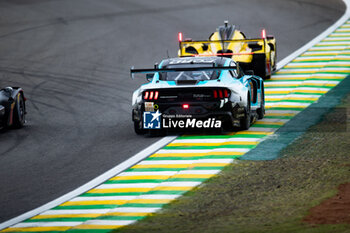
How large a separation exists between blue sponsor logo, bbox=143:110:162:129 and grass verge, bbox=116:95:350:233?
2.46 metres

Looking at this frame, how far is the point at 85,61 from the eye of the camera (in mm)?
24047

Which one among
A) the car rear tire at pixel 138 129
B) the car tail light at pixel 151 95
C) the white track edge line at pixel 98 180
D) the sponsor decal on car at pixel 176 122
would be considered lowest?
the white track edge line at pixel 98 180

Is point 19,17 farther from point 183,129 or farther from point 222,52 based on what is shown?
point 183,129

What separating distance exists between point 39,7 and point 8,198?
69.3 ft

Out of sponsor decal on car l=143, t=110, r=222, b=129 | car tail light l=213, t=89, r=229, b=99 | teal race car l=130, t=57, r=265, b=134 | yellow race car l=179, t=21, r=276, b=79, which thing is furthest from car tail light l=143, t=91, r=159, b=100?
yellow race car l=179, t=21, r=276, b=79

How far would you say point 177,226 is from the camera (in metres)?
8.98

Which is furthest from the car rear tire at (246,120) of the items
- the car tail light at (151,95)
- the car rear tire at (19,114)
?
the car rear tire at (19,114)

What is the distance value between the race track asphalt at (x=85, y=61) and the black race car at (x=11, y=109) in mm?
224

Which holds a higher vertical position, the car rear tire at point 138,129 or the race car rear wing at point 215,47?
the race car rear wing at point 215,47

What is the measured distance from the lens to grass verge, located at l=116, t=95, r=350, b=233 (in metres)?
8.87

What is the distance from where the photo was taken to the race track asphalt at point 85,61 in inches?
492

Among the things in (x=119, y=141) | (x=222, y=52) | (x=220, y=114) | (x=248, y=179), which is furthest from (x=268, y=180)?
(x=222, y=52)

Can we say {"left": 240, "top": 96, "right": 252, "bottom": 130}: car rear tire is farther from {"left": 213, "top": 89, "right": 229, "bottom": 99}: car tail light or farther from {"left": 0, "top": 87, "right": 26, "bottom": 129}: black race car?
{"left": 0, "top": 87, "right": 26, "bottom": 129}: black race car

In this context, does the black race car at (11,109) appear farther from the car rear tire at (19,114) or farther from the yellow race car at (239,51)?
the yellow race car at (239,51)
